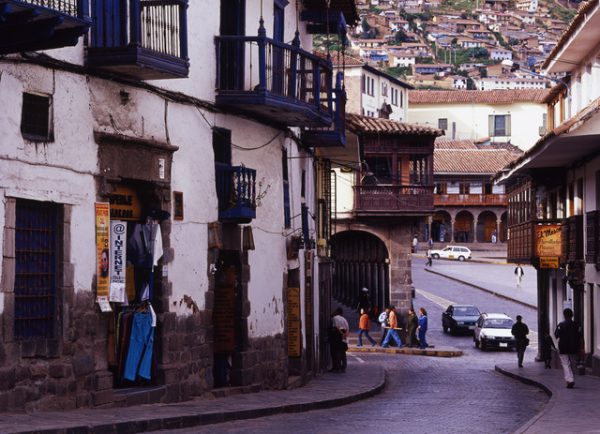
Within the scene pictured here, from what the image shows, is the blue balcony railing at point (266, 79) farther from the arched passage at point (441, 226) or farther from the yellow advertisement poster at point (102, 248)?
the arched passage at point (441, 226)

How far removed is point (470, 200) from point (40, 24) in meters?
97.2

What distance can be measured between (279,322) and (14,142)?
405 inches

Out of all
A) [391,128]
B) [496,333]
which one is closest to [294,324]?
[496,333]

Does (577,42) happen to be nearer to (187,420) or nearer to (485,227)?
(187,420)

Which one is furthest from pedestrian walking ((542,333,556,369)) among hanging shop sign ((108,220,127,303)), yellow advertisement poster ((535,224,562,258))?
hanging shop sign ((108,220,127,303))

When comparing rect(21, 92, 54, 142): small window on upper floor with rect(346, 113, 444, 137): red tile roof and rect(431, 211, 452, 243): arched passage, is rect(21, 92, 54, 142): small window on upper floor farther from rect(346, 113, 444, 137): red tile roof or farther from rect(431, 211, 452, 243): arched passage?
rect(431, 211, 452, 243): arched passage

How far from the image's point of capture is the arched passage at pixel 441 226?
372 feet

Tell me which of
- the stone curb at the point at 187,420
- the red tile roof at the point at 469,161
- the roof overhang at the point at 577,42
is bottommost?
the stone curb at the point at 187,420

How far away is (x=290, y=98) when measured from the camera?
2378 centimetres

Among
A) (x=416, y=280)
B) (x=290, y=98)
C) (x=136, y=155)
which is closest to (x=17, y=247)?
(x=136, y=155)

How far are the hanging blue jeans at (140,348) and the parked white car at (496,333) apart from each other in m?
32.9

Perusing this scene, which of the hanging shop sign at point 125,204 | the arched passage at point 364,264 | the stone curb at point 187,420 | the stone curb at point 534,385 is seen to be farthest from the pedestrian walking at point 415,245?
the hanging shop sign at point 125,204

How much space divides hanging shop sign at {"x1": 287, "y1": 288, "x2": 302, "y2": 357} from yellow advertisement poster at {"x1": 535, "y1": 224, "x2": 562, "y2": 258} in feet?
32.5

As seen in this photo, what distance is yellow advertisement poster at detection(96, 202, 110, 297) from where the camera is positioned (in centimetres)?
1859
